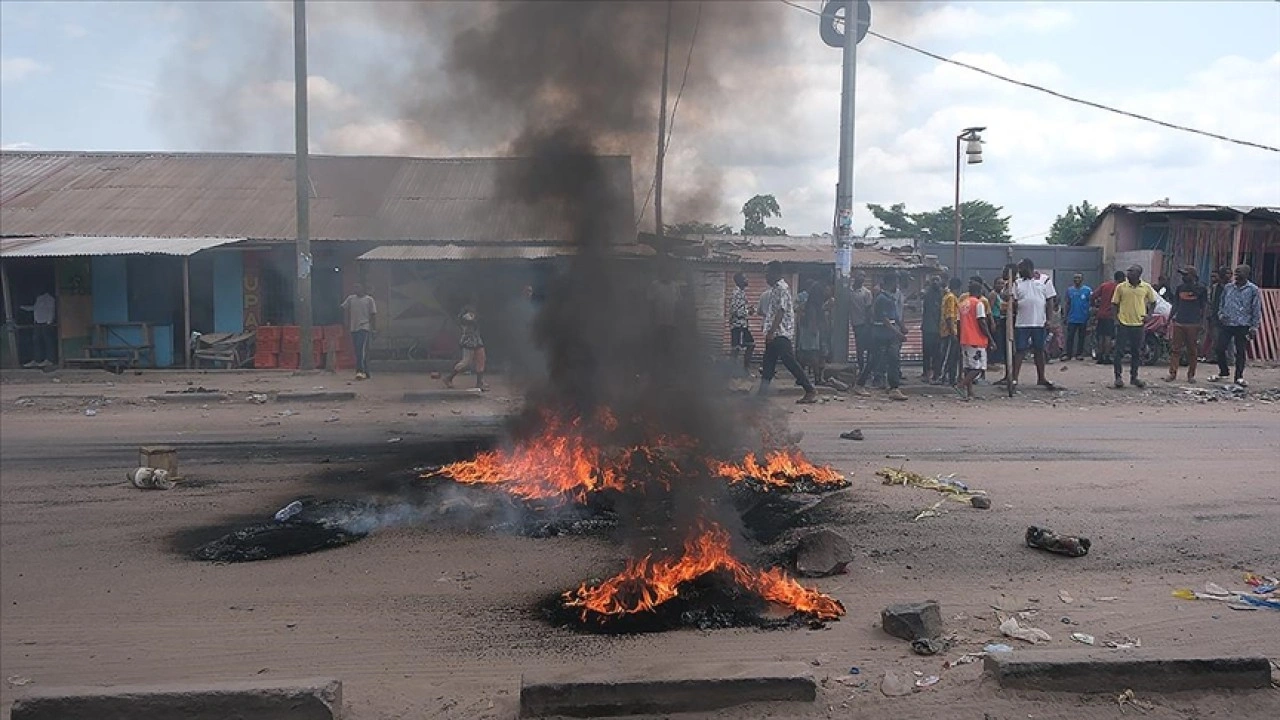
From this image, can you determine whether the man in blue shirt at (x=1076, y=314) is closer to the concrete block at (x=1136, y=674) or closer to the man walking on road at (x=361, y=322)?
the man walking on road at (x=361, y=322)

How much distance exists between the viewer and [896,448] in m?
8.16

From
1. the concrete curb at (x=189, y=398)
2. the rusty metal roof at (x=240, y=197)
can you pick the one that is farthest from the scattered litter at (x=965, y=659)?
the rusty metal roof at (x=240, y=197)

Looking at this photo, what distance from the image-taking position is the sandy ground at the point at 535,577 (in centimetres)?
361

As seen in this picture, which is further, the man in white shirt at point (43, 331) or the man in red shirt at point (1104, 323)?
the man in white shirt at point (43, 331)

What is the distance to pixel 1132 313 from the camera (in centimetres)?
1175

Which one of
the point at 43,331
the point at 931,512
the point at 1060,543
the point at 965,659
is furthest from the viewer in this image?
the point at 43,331

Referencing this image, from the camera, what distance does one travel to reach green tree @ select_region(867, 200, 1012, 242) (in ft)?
98.2

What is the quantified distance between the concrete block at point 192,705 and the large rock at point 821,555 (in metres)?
2.54

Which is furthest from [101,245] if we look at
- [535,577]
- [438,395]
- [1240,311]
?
[1240,311]

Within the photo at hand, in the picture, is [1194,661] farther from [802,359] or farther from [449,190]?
[449,190]

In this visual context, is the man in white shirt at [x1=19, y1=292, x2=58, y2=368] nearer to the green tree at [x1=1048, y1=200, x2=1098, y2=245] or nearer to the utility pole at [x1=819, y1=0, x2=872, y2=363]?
the utility pole at [x1=819, y1=0, x2=872, y2=363]

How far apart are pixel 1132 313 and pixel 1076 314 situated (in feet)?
11.7

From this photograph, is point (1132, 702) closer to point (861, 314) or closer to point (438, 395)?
point (861, 314)

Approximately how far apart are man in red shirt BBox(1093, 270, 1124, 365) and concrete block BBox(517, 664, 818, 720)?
44.4 ft
